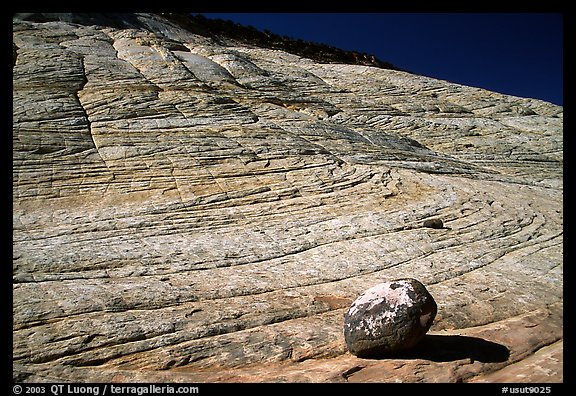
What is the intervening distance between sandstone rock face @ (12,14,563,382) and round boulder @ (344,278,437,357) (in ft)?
1.09

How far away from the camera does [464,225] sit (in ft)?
48.5

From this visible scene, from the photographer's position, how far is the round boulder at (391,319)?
695cm

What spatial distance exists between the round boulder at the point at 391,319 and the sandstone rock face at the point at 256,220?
1.09 ft

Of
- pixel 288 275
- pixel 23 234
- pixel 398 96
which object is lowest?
pixel 288 275

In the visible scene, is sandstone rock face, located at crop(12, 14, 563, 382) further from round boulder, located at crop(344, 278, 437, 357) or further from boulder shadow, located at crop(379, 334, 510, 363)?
round boulder, located at crop(344, 278, 437, 357)

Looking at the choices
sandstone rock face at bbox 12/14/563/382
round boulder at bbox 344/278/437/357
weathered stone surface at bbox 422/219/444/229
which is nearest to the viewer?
round boulder at bbox 344/278/437/357

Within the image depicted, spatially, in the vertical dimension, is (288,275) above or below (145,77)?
below

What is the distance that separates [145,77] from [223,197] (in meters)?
13.5

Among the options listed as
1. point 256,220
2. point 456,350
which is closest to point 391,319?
point 456,350

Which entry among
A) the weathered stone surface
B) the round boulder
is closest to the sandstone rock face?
the weathered stone surface

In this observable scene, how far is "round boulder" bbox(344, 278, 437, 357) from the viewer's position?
6.95 meters

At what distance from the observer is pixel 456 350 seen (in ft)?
24.0
